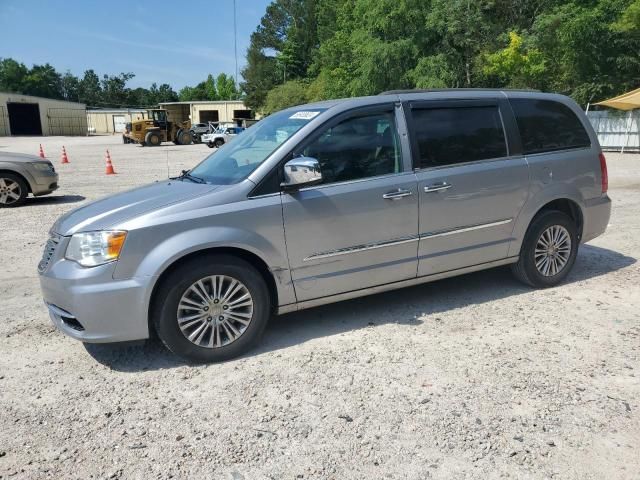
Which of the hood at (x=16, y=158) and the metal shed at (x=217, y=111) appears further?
A: the metal shed at (x=217, y=111)

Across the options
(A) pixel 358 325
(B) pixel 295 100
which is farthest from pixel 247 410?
(B) pixel 295 100

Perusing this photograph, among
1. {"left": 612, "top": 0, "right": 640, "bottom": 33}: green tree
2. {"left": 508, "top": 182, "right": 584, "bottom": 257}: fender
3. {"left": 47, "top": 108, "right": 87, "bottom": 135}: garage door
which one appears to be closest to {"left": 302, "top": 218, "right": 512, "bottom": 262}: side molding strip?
{"left": 508, "top": 182, "right": 584, "bottom": 257}: fender

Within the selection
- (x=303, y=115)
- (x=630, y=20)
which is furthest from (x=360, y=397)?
(x=630, y=20)

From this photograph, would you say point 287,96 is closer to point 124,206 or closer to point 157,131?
point 157,131

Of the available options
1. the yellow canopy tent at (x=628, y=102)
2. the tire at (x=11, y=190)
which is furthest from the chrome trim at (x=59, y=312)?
the yellow canopy tent at (x=628, y=102)

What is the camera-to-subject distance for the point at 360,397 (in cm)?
331

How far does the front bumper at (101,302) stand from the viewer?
11.5 feet

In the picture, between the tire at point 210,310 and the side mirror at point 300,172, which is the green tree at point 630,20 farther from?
the tire at point 210,310

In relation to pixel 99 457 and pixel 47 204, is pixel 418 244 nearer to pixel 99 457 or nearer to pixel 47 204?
pixel 99 457

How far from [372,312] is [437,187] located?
1235 mm

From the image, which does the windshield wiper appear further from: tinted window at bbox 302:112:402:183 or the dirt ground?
the dirt ground

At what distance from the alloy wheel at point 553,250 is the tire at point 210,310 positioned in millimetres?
2815

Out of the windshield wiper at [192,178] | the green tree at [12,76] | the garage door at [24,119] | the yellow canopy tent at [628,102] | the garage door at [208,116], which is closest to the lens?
the windshield wiper at [192,178]

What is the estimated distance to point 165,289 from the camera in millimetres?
3615
